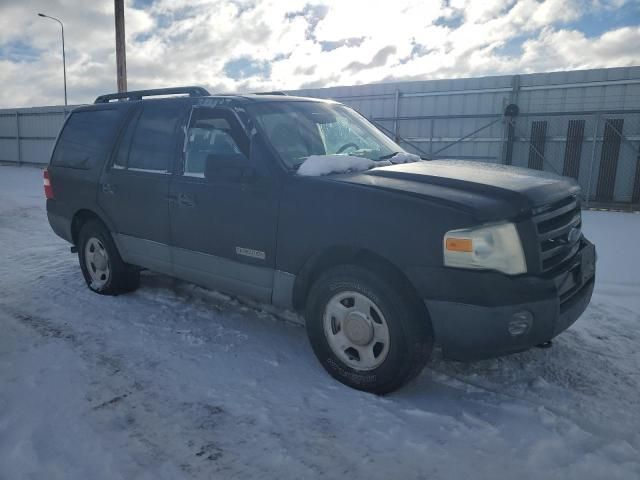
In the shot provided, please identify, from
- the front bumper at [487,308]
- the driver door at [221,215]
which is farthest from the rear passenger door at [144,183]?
the front bumper at [487,308]

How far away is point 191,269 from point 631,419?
125 inches

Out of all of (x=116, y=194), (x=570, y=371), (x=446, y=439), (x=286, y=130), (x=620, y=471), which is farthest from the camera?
(x=116, y=194)

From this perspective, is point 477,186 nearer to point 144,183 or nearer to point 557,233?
point 557,233

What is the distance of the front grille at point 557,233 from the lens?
274cm

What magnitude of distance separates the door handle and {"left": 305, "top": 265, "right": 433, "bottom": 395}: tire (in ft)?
7.99

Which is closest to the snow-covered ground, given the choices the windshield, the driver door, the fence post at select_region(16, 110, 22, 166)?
the driver door

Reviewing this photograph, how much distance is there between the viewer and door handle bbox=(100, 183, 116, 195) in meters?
4.50

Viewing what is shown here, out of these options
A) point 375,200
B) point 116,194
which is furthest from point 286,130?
point 116,194

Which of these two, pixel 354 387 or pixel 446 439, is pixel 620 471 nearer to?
pixel 446 439

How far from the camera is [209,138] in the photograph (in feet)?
12.5

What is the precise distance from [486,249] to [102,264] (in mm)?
3855

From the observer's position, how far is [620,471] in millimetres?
2320

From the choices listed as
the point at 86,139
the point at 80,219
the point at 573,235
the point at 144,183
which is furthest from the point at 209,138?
the point at 573,235

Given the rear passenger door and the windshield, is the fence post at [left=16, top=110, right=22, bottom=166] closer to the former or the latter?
the rear passenger door
